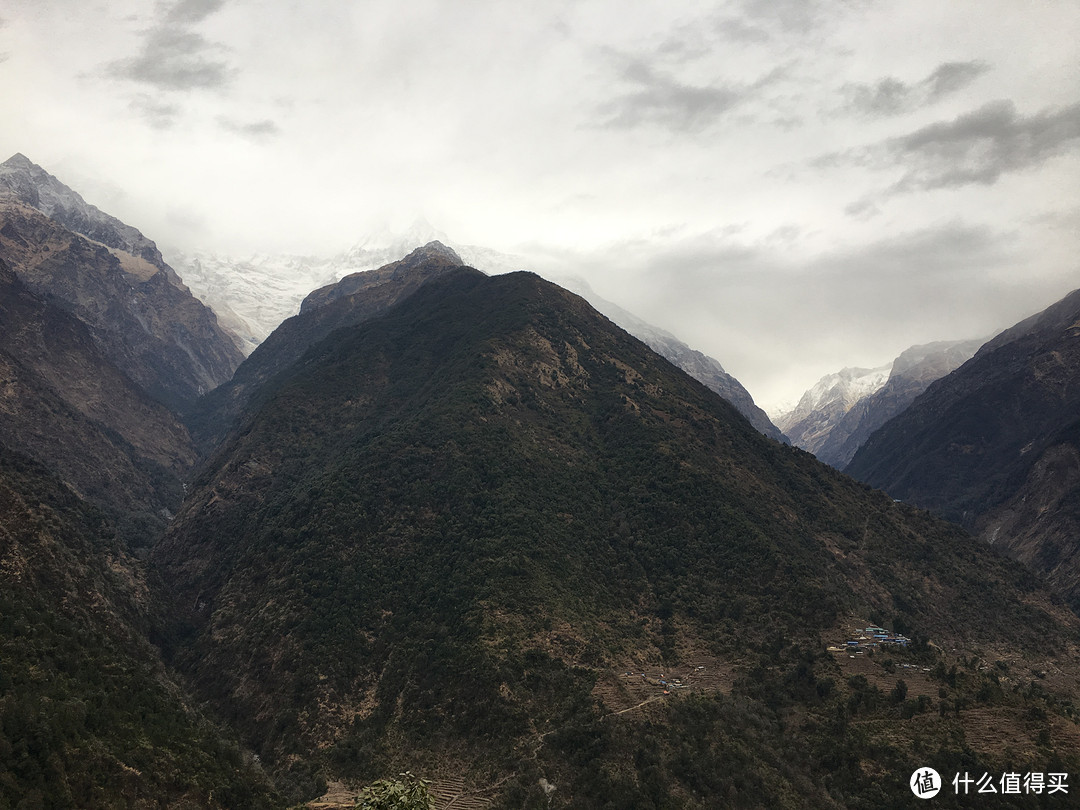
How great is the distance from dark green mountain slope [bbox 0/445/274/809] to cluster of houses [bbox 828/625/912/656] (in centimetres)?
6848

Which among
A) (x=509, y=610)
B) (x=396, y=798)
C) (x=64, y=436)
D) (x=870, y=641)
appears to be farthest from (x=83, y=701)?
(x=64, y=436)

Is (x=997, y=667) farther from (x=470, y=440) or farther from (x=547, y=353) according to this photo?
(x=547, y=353)

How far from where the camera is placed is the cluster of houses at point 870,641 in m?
84.6

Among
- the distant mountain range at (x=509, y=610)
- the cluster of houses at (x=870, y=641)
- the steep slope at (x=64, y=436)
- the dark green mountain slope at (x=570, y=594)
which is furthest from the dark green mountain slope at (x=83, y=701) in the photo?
the steep slope at (x=64, y=436)

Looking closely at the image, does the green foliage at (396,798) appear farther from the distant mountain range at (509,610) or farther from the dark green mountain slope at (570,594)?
the dark green mountain slope at (570,594)

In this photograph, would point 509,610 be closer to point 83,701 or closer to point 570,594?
point 570,594

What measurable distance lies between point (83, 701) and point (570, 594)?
59.2 meters

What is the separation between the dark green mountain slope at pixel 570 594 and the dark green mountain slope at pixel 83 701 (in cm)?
1378

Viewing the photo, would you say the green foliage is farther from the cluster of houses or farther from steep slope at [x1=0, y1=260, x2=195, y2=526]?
steep slope at [x1=0, y1=260, x2=195, y2=526]

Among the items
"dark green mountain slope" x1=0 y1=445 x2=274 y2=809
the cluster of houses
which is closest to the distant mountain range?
"dark green mountain slope" x1=0 y1=445 x2=274 y2=809

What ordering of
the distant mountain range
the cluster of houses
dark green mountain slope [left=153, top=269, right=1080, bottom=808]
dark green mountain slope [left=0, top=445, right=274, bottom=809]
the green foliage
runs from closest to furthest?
1. the green foliage
2. dark green mountain slope [left=0, top=445, right=274, bottom=809]
3. the distant mountain range
4. dark green mountain slope [left=153, top=269, right=1080, bottom=808]
5. the cluster of houses

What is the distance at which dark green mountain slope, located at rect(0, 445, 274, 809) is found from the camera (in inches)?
1871

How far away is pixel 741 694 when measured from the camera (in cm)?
7981

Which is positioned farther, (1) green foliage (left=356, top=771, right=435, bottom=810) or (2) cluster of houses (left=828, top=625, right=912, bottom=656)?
(2) cluster of houses (left=828, top=625, right=912, bottom=656)
